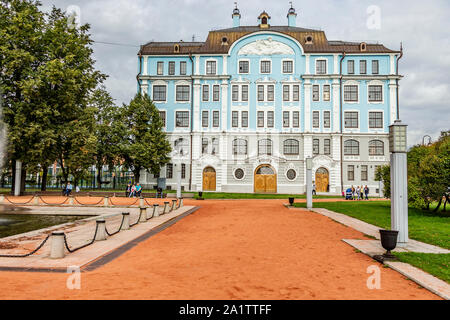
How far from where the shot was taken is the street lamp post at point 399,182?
381 inches

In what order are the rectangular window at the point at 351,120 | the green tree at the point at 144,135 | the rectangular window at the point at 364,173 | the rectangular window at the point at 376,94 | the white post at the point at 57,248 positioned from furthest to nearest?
the rectangular window at the point at 376,94 < the rectangular window at the point at 351,120 < the rectangular window at the point at 364,173 < the green tree at the point at 144,135 < the white post at the point at 57,248

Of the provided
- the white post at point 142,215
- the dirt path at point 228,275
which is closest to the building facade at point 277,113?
the white post at point 142,215

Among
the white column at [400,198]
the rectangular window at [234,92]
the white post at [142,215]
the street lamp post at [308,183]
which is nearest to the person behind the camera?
the white column at [400,198]

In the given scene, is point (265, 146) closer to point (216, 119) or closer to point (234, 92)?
point (216, 119)

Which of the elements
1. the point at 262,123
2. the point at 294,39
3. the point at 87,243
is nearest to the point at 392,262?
the point at 87,243

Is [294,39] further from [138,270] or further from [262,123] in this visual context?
[138,270]

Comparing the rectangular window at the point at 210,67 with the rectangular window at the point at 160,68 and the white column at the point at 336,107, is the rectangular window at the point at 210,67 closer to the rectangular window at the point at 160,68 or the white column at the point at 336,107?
the rectangular window at the point at 160,68

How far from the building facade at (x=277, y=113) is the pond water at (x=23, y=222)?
2386cm

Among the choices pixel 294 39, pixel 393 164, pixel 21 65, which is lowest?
pixel 393 164

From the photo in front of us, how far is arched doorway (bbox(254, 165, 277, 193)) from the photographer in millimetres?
39094

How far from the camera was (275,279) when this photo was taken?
616cm

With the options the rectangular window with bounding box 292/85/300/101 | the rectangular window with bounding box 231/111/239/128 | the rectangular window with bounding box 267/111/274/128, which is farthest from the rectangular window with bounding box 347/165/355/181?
the rectangular window with bounding box 231/111/239/128

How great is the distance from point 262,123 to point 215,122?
596 centimetres

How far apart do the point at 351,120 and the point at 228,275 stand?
37855 mm
